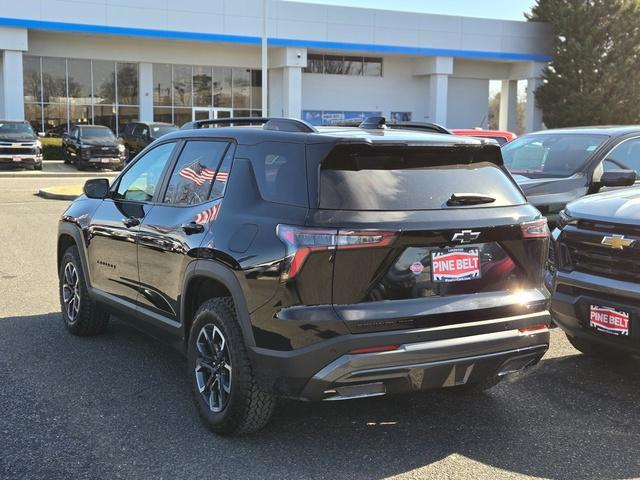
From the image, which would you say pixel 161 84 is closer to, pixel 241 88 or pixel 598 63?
pixel 241 88

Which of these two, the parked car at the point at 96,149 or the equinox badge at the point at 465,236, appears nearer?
the equinox badge at the point at 465,236

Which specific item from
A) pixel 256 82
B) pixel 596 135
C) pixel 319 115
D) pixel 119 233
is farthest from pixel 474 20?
pixel 119 233

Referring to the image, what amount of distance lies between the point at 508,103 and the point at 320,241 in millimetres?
44017

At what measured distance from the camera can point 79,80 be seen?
112 feet

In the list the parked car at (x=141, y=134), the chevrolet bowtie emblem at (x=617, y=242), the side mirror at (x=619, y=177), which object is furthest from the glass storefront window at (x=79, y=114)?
the chevrolet bowtie emblem at (x=617, y=242)

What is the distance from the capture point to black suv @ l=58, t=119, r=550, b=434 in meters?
3.45

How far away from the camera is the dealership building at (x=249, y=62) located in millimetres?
32594

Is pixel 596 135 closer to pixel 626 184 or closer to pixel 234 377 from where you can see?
pixel 626 184

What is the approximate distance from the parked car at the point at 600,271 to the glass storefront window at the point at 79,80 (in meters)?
32.8

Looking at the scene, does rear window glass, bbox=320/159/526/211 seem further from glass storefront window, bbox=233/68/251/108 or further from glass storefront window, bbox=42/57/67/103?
glass storefront window, bbox=233/68/251/108

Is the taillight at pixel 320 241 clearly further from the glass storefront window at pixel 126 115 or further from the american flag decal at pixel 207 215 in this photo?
the glass storefront window at pixel 126 115

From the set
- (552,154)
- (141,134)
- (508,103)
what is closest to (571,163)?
(552,154)

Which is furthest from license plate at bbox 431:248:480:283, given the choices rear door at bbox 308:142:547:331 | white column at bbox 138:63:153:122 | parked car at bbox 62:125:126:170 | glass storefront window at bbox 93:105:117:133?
glass storefront window at bbox 93:105:117:133

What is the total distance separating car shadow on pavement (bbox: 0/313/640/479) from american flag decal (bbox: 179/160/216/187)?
4.68ft
